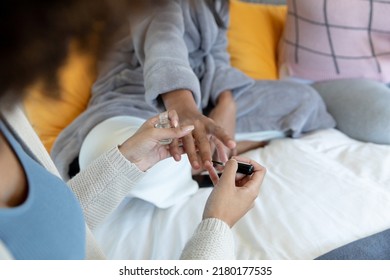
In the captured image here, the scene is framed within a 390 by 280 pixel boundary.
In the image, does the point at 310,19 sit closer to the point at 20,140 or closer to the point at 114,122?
the point at 114,122

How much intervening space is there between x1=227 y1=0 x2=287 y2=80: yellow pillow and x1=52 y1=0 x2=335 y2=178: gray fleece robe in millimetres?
134

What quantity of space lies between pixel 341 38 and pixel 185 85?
1.77ft

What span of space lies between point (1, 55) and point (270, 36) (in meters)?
1.14

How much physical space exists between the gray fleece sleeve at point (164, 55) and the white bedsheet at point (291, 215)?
22 cm

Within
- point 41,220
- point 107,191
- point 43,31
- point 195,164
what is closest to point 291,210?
point 195,164

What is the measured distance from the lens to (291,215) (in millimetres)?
718

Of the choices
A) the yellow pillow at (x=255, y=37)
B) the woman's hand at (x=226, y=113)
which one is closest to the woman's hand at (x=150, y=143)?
the woman's hand at (x=226, y=113)

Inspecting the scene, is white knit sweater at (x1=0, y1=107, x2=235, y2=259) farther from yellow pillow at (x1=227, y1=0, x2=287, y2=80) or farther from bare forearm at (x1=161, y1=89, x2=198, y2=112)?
yellow pillow at (x1=227, y1=0, x2=287, y2=80)

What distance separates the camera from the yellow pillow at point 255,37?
47.1 inches

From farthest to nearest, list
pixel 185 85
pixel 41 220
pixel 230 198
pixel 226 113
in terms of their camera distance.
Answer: pixel 226 113 → pixel 185 85 → pixel 230 198 → pixel 41 220

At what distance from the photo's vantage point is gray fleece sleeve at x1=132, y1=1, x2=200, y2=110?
0.79 m

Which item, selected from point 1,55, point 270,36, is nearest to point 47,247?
point 1,55

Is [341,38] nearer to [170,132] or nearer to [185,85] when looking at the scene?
[185,85]

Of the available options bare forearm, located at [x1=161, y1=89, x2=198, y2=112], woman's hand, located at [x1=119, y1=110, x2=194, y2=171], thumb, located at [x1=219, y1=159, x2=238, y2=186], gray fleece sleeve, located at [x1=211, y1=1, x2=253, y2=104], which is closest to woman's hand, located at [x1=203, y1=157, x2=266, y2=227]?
thumb, located at [x1=219, y1=159, x2=238, y2=186]
